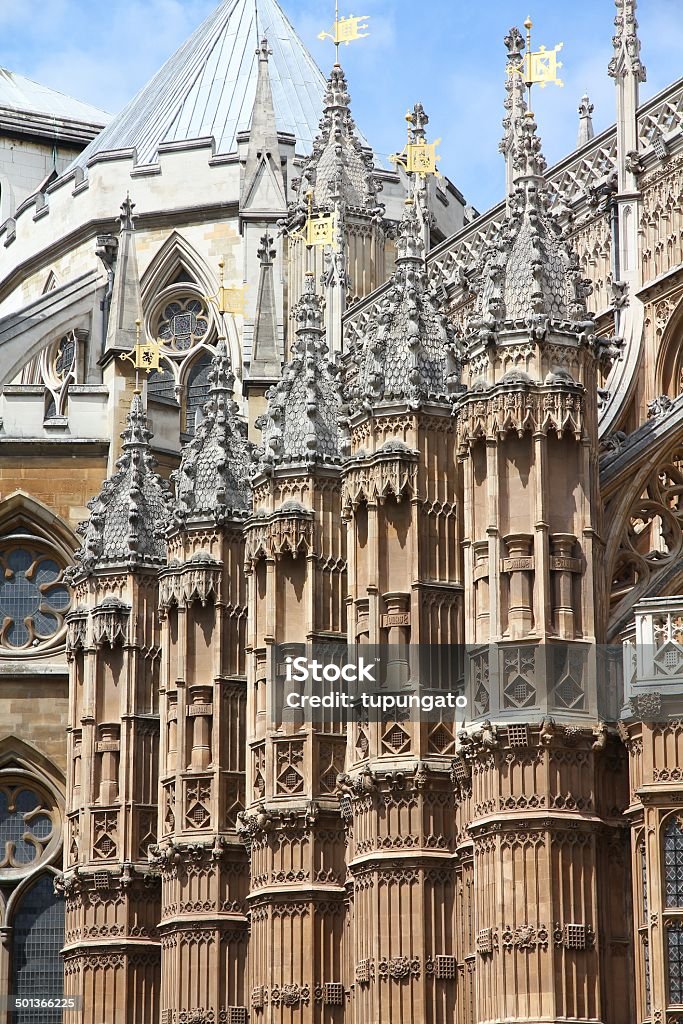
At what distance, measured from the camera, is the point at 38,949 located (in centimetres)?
5744

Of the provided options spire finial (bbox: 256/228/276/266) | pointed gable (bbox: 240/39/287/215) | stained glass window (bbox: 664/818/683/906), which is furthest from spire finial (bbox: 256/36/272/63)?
stained glass window (bbox: 664/818/683/906)

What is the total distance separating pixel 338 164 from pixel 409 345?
13.4m

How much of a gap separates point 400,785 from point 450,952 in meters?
2.53

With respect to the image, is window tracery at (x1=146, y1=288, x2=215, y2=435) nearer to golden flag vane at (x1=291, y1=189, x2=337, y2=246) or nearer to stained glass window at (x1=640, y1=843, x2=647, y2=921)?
golden flag vane at (x1=291, y1=189, x2=337, y2=246)

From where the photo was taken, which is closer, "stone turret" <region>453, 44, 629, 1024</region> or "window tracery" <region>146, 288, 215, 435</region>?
"stone turret" <region>453, 44, 629, 1024</region>

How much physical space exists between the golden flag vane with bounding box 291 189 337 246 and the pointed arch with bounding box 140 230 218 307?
1050cm

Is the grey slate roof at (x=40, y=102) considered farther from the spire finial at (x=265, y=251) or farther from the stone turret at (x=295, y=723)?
the stone turret at (x=295, y=723)

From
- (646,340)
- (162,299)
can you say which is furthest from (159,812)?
(162,299)

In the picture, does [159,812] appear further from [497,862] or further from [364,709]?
A: [497,862]

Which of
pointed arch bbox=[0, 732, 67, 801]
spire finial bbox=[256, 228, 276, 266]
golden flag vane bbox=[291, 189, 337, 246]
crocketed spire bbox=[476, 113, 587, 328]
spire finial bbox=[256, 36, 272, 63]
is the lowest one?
pointed arch bbox=[0, 732, 67, 801]

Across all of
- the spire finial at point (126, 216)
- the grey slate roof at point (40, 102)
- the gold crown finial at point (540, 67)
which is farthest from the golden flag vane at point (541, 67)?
the grey slate roof at point (40, 102)

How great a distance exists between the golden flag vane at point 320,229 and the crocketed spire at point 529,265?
13461mm

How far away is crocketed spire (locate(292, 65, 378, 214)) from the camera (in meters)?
54.6

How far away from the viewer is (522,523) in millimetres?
37594
